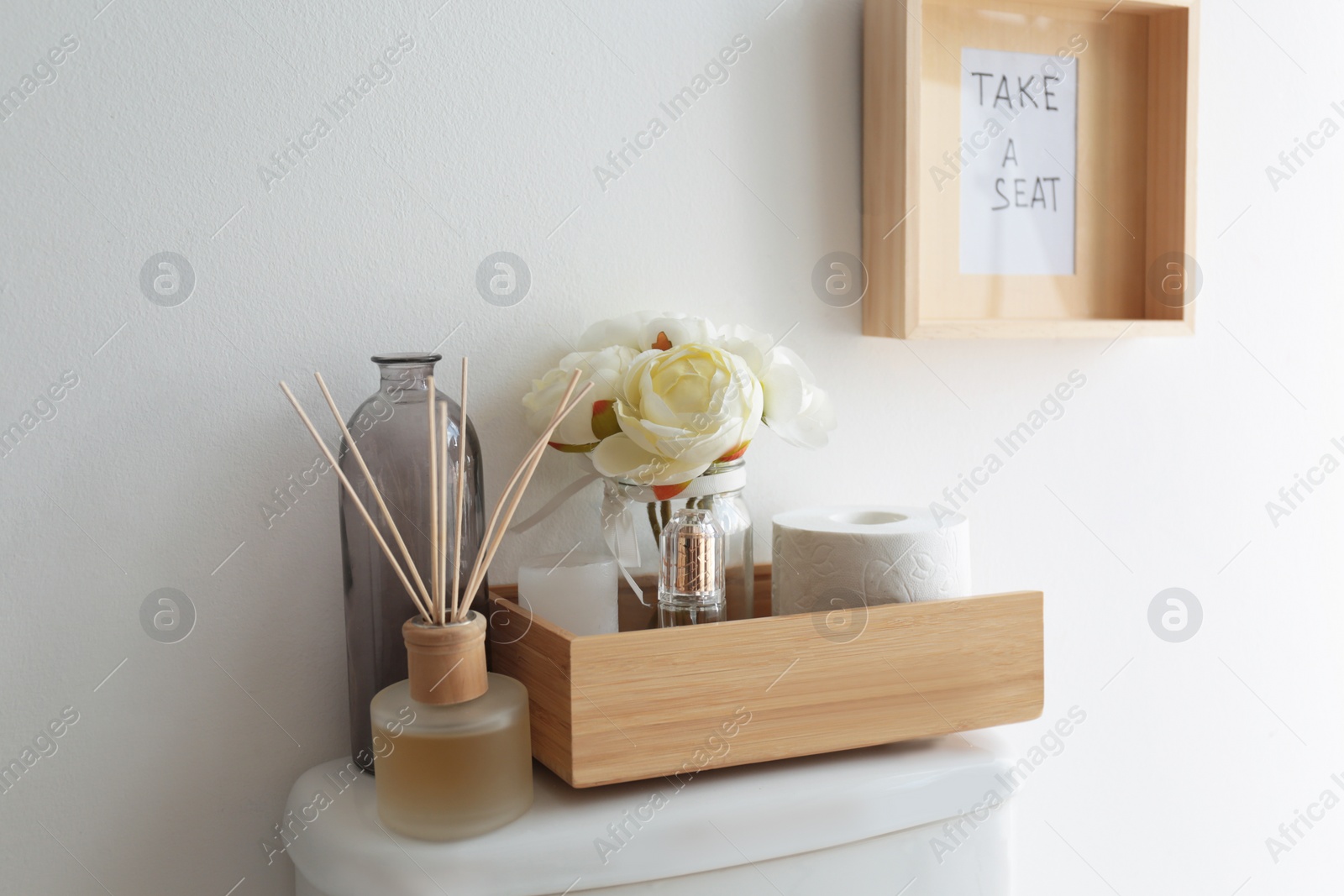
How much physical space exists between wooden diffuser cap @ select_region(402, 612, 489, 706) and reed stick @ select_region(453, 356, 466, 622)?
0.05 ft

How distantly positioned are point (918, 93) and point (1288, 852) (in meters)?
Answer: 0.74

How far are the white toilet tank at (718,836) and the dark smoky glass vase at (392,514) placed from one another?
0.24 ft

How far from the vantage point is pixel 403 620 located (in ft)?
2.03

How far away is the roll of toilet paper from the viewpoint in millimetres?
634

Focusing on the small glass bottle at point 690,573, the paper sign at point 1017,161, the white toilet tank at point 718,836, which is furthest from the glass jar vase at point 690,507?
the paper sign at point 1017,161

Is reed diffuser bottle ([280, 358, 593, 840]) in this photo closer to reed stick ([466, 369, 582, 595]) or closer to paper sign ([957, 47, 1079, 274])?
reed stick ([466, 369, 582, 595])

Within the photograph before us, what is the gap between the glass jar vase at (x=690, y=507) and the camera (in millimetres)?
650

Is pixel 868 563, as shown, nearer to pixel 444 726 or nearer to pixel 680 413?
pixel 680 413

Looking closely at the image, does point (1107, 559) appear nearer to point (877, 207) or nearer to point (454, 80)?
point (877, 207)

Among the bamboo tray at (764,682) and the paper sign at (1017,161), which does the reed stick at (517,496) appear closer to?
the bamboo tray at (764,682)

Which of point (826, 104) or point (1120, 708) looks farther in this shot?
point (1120, 708)

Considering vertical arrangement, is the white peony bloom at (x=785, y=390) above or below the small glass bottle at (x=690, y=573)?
above

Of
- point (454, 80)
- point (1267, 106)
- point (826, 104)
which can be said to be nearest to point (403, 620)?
point (454, 80)

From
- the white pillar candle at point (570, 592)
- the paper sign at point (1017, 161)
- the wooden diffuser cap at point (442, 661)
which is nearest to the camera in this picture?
the wooden diffuser cap at point (442, 661)
